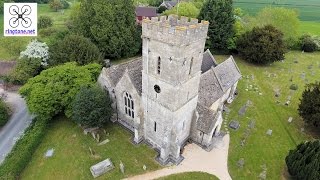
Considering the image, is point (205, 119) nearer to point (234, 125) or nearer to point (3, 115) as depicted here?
point (234, 125)

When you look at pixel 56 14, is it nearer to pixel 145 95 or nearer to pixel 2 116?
pixel 2 116

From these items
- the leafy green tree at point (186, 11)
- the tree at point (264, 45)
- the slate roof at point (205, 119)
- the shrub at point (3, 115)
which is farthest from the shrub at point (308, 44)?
the shrub at point (3, 115)

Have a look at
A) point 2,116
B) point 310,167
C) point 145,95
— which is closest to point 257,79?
point 310,167

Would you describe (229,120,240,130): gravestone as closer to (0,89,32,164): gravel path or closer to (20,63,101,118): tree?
(20,63,101,118): tree

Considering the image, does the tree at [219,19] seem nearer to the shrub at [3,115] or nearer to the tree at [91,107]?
the tree at [91,107]
